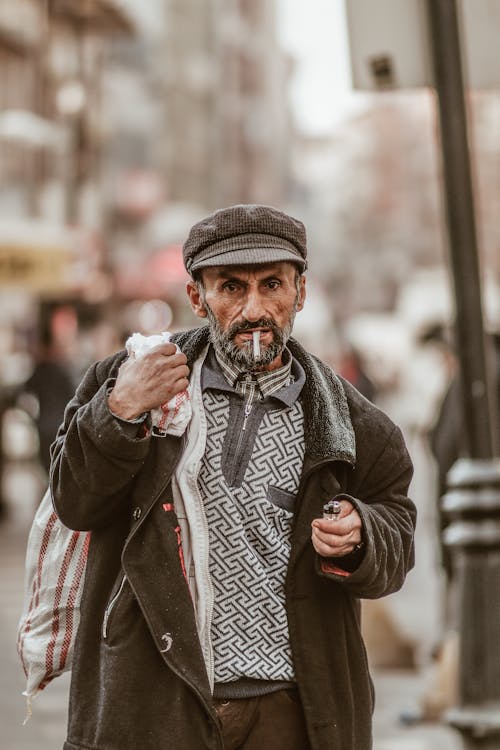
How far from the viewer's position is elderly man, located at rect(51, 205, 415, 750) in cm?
296

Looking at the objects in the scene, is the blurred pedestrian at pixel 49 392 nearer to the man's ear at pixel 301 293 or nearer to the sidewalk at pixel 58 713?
the sidewalk at pixel 58 713

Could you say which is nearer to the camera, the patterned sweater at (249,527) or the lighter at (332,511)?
the lighter at (332,511)

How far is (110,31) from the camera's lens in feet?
82.1

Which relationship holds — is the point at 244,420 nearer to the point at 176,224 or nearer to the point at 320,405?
the point at 320,405

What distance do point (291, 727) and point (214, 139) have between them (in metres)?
45.0

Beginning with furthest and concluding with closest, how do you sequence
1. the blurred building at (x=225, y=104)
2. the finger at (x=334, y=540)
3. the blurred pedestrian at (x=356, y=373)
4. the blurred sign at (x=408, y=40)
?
the blurred building at (x=225, y=104) < the blurred pedestrian at (x=356, y=373) < the blurred sign at (x=408, y=40) < the finger at (x=334, y=540)

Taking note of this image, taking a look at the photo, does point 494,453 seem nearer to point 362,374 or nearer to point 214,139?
point 362,374

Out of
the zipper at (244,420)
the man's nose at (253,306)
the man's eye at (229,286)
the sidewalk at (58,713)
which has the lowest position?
the sidewalk at (58,713)

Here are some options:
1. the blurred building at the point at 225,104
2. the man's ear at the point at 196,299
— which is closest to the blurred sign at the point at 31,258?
the man's ear at the point at 196,299

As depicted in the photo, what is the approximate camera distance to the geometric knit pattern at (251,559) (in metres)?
3.02

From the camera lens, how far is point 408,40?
5.29m

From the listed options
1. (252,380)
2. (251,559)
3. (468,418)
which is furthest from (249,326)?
(468,418)

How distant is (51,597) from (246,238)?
36.0 inches

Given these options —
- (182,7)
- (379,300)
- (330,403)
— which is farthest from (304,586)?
(379,300)
